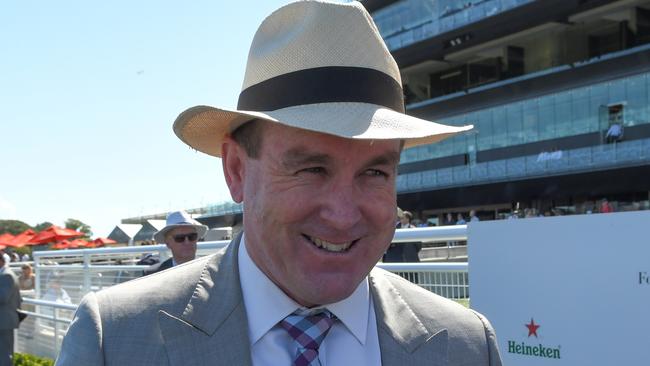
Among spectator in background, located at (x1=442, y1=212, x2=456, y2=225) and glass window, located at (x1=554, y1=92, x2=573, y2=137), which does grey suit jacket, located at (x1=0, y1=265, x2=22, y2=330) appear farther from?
glass window, located at (x1=554, y1=92, x2=573, y2=137)

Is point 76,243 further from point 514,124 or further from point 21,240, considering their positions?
point 514,124

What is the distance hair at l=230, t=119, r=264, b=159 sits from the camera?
1.68 metres

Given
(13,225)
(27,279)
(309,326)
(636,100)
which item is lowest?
(27,279)

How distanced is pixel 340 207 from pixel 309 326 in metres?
0.32

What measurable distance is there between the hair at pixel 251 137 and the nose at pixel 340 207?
0.73ft

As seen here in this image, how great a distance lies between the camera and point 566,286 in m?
3.22

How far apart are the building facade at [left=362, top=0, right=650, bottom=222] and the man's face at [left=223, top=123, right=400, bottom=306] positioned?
94.1 feet

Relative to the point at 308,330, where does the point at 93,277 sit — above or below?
below

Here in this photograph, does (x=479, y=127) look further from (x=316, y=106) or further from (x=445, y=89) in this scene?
(x=316, y=106)

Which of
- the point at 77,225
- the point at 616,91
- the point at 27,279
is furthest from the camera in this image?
the point at 77,225

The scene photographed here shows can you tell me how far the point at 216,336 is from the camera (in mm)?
1632

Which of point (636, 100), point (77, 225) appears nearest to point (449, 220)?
point (636, 100)

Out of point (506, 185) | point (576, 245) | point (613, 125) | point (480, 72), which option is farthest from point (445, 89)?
point (576, 245)

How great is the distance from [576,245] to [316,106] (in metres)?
1.99
